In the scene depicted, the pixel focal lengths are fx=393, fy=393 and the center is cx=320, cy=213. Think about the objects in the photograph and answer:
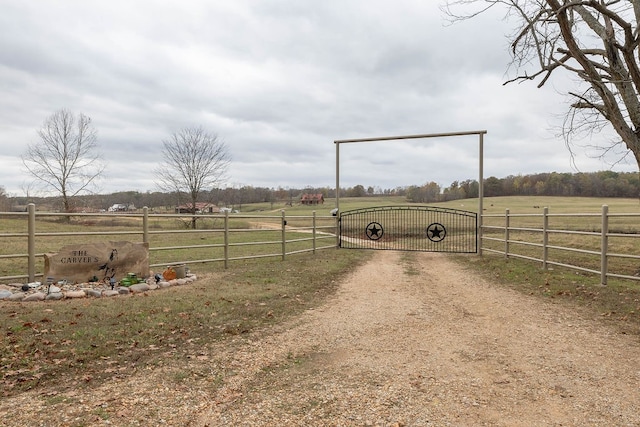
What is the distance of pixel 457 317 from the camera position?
556 centimetres

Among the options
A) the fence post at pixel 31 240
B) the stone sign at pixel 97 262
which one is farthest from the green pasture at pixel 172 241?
the stone sign at pixel 97 262

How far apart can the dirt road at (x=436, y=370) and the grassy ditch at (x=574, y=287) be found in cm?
45

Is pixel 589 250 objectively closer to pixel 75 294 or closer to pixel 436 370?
pixel 436 370

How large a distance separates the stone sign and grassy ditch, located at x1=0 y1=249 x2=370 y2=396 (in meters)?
1.15

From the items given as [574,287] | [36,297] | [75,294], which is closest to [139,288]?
[75,294]

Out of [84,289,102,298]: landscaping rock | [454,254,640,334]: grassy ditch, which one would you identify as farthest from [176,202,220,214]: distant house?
[84,289,102,298]: landscaping rock

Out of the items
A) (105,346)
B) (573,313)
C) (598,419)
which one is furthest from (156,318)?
(573,313)

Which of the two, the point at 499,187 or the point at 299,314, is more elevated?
the point at 499,187

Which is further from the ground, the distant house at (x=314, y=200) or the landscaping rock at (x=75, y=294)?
the distant house at (x=314, y=200)

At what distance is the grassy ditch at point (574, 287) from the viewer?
5.62 metres

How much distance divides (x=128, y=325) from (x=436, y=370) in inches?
145

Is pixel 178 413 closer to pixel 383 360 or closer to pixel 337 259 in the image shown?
pixel 383 360

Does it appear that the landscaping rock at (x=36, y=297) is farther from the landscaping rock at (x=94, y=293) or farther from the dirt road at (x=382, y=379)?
the dirt road at (x=382, y=379)

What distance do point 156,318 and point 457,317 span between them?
4.13m
